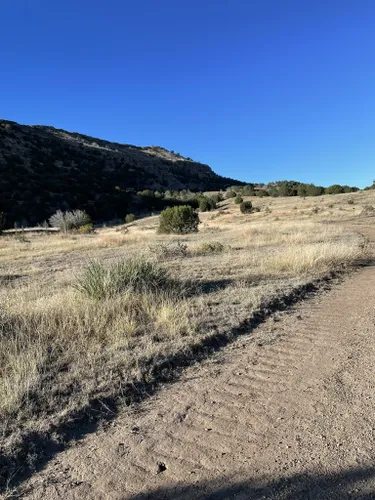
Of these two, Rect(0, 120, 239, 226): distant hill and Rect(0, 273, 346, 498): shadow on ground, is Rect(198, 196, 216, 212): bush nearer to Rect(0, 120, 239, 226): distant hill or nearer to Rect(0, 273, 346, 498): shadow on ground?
Rect(0, 120, 239, 226): distant hill

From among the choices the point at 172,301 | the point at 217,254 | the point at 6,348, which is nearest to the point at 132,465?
the point at 6,348

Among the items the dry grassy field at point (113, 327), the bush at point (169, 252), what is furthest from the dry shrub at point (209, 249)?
the dry grassy field at point (113, 327)

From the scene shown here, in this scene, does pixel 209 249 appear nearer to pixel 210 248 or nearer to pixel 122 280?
pixel 210 248

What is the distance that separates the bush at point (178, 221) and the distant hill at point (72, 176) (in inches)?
950

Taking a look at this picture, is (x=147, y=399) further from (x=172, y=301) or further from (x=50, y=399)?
(x=172, y=301)

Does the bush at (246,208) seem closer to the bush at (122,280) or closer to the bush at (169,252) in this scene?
the bush at (169,252)

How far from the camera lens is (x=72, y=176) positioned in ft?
222

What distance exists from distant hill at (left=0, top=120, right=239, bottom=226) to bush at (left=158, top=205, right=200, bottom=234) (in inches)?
950

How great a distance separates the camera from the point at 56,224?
135ft

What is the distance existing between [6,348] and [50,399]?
1484 millimetres

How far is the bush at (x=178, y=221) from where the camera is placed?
2808 cm

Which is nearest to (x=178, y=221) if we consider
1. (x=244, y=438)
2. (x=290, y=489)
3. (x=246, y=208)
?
(x=246, y=208)

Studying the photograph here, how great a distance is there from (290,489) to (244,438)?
0.63 m

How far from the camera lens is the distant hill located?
53.9 metres
